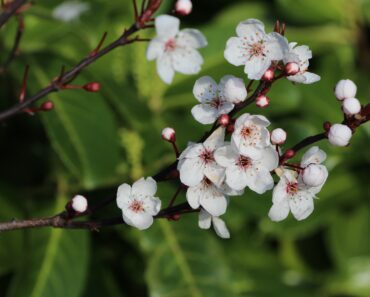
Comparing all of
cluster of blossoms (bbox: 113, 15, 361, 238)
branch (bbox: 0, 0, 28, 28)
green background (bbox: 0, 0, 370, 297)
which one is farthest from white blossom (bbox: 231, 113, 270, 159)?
green background (bbox: 0, 0, 370, 297)

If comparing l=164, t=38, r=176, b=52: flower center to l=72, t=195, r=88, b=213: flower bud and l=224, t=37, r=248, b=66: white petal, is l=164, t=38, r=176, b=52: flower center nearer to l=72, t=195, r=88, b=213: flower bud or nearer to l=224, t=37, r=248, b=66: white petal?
l=224, t=37, r=248, b=66: white petal

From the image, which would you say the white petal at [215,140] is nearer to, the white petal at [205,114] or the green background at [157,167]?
the white petal at [205,114]

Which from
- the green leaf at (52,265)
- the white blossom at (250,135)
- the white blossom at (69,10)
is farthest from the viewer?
the white blossom at (69,10)

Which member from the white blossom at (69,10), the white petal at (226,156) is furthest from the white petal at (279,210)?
the white blossom at (69,10)

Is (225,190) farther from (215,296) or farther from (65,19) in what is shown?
(65,19)

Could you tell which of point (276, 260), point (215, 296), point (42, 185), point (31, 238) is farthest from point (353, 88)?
point (276, 260)
